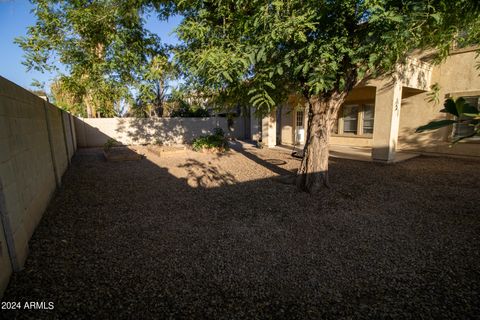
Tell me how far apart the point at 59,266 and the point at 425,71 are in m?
13.0

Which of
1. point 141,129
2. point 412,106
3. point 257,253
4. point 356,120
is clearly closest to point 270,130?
point 356,120

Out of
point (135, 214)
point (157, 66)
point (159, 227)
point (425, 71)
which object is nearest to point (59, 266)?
point (159, 227)

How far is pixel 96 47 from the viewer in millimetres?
4750

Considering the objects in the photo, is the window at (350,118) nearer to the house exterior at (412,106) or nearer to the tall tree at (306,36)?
the house exterior at (412,106)

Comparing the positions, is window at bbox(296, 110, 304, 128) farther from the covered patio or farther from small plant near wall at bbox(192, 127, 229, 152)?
small plant near wall at bbox(192, 127, 229, 152)

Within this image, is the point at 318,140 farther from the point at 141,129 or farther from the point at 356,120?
the point at 141,129

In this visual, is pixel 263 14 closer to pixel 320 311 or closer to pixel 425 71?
pixel 320 311

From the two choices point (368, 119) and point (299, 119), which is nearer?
point (368, 119)

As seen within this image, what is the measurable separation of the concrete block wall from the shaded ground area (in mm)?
252

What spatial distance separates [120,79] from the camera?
4.59 m

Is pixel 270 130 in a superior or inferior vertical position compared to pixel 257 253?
superior

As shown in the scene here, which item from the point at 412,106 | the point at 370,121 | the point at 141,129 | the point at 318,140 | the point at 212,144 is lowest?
the point at 212,144

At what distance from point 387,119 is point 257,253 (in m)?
7.99

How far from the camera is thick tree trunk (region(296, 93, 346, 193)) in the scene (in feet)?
18.7
